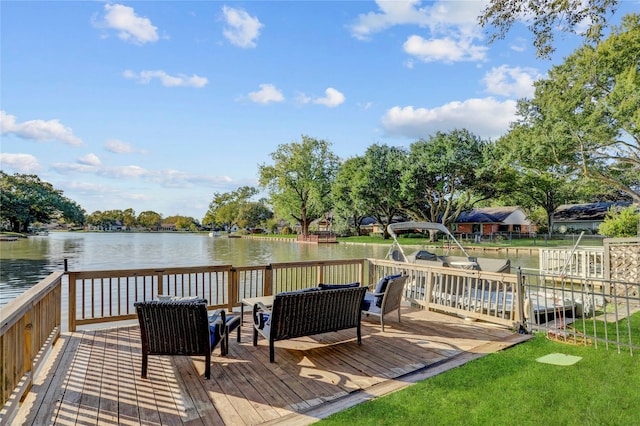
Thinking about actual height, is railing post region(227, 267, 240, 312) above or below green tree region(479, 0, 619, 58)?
below

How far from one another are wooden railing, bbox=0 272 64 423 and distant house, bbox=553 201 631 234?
47885mm

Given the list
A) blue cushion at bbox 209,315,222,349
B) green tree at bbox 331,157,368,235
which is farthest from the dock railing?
green tree at bbox 331,157,368,235

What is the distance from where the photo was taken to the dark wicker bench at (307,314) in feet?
12.3

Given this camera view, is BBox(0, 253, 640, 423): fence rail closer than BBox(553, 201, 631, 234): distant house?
Yes

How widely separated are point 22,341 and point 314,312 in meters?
2.62

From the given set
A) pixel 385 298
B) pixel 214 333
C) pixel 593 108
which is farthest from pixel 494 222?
pixel 214 333

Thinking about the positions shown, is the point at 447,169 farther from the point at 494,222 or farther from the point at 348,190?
the point at 494,222

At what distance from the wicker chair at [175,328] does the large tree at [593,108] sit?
19725mm

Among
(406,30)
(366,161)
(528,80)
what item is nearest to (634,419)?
(406,30)

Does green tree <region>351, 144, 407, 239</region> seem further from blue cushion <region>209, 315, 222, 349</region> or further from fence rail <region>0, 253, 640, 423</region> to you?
blue cushion <region>209, 315, 222, 349</region>

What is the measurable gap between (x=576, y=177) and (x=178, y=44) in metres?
27.0

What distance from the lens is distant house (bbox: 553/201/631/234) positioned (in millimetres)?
41559

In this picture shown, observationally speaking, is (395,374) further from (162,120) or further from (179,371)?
(162,120)

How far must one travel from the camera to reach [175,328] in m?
3.33
